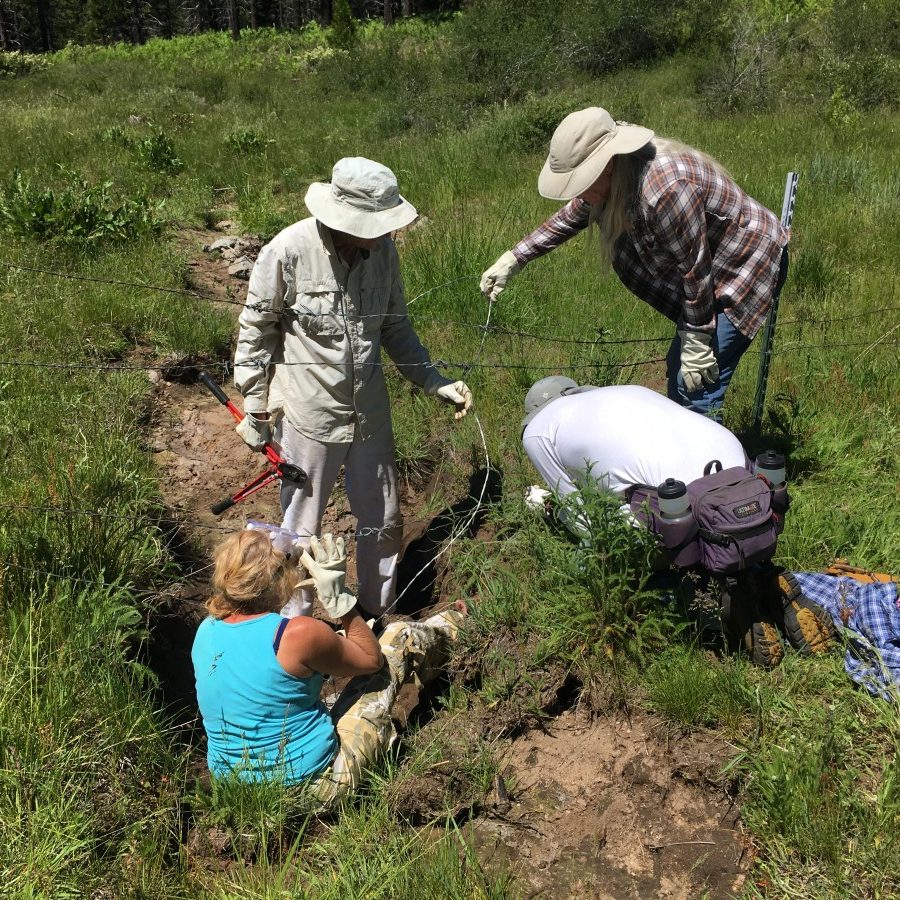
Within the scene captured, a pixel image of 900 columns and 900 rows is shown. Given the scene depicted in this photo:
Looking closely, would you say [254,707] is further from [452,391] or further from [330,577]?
[452,391]

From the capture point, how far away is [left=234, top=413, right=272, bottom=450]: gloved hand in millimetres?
3191

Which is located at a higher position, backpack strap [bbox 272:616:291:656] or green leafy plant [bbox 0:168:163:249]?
backpack strap [bbox 272:616:291:656]

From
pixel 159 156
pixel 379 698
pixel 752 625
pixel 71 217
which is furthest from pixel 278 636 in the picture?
Result: pixel 159 156

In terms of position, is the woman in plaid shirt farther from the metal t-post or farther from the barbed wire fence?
the barbed wire fence

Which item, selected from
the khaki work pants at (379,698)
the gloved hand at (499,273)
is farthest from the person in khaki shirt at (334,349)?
the khaki work pants at (379,698)

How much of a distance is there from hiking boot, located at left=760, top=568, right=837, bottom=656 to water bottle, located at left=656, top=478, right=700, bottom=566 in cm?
46

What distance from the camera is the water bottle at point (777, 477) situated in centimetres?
259

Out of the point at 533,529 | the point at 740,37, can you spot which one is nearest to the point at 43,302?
the point at 533,529

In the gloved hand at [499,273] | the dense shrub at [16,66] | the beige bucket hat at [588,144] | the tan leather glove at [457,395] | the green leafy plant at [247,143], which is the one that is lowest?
the dense shrub at [16,66]

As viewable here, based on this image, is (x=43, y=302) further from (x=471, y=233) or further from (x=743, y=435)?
(x=743, y=435)

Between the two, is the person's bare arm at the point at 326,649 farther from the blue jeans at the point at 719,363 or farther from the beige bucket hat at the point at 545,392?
the blue jeans at the point at 719,363

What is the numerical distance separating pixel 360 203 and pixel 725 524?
1.65 metres

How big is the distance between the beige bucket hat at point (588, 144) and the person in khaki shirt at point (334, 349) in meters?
0.59

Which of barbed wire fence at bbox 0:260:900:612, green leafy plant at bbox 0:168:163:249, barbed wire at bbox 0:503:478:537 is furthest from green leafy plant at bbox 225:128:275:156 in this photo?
barbed wire at bbox 0:503:478:537
